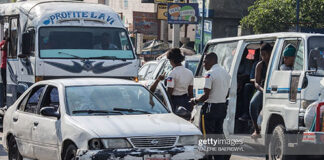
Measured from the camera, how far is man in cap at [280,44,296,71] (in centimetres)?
997

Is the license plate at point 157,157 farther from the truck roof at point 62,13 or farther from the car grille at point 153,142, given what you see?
the truck roof at point 62,13

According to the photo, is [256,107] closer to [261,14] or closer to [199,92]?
[199,92]

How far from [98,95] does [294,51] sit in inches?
110

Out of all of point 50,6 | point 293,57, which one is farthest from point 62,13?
point 293,57

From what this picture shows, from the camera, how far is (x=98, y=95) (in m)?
9.18

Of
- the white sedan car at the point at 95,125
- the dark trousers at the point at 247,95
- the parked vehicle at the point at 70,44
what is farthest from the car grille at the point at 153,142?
the parked vehicle at the point at 70,44

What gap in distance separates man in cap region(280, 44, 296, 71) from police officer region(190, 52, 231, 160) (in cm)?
95

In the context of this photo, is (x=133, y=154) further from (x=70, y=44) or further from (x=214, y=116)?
(x=70, y=44)

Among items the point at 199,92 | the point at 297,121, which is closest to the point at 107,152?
the point at 297,121

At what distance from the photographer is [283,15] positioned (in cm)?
3528

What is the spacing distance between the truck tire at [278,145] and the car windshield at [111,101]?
1.63 metres

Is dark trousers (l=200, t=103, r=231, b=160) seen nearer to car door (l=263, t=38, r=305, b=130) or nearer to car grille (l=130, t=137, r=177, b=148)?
car door (l=263, t=38, r=305, b=130)

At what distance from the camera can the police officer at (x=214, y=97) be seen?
413 inches

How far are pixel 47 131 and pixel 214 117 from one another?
264 centimetres
